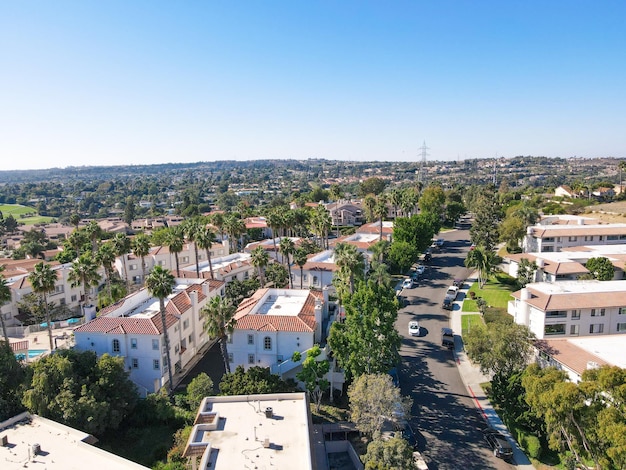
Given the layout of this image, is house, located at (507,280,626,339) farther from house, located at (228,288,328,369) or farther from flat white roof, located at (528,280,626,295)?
house, located at (228,288,328,369)

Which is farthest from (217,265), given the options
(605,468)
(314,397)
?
(605,468)

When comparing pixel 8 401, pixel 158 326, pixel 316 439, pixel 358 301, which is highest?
pixel 358 301

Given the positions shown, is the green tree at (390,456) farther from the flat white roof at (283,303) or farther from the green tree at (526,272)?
the green tree at (526,272)

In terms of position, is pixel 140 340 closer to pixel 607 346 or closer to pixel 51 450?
pixel 51 450

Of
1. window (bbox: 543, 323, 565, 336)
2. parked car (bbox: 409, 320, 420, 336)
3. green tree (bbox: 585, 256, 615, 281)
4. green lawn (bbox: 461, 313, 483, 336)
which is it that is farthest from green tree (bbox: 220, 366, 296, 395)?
green tree (bbox: 585, 256, 615, 281)

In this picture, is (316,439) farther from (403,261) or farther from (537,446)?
(403,261)
